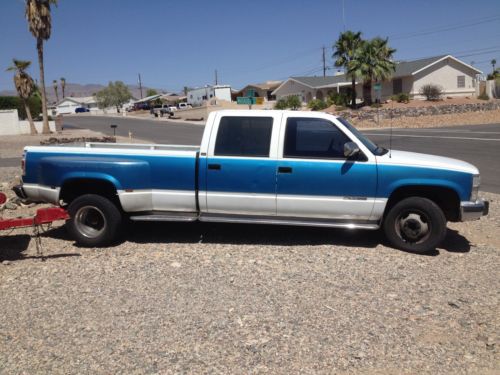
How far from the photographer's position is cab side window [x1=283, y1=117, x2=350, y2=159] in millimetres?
6625

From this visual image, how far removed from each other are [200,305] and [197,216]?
6.57 feet

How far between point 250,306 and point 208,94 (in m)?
84.3

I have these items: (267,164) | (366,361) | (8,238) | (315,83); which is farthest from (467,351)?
(315,83)

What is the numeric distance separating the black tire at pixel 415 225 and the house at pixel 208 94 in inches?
2820

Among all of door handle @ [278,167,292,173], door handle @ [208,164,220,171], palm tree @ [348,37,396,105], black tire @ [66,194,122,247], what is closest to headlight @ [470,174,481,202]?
door handle @ [278,167,292,173]

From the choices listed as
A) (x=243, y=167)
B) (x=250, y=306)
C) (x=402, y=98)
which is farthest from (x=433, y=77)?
(x=250, y=306)

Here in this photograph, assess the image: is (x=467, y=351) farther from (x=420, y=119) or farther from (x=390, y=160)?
(x=420, y=119)

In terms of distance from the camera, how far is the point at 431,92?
52.8m

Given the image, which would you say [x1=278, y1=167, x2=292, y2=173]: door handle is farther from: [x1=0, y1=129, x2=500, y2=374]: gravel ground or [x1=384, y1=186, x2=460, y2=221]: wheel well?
[x1=384, y1=186, x2=460, y2=221]: wheel well

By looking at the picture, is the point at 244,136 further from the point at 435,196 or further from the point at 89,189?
the point at 435,196

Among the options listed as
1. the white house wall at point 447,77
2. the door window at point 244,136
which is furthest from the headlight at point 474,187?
the white house wall at point 447,77

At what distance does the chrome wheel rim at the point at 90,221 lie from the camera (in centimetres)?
688

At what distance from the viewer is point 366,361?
3994 millimetres

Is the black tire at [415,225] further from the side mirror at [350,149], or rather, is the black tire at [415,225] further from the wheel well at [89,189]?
the wheel well at [89,189]
